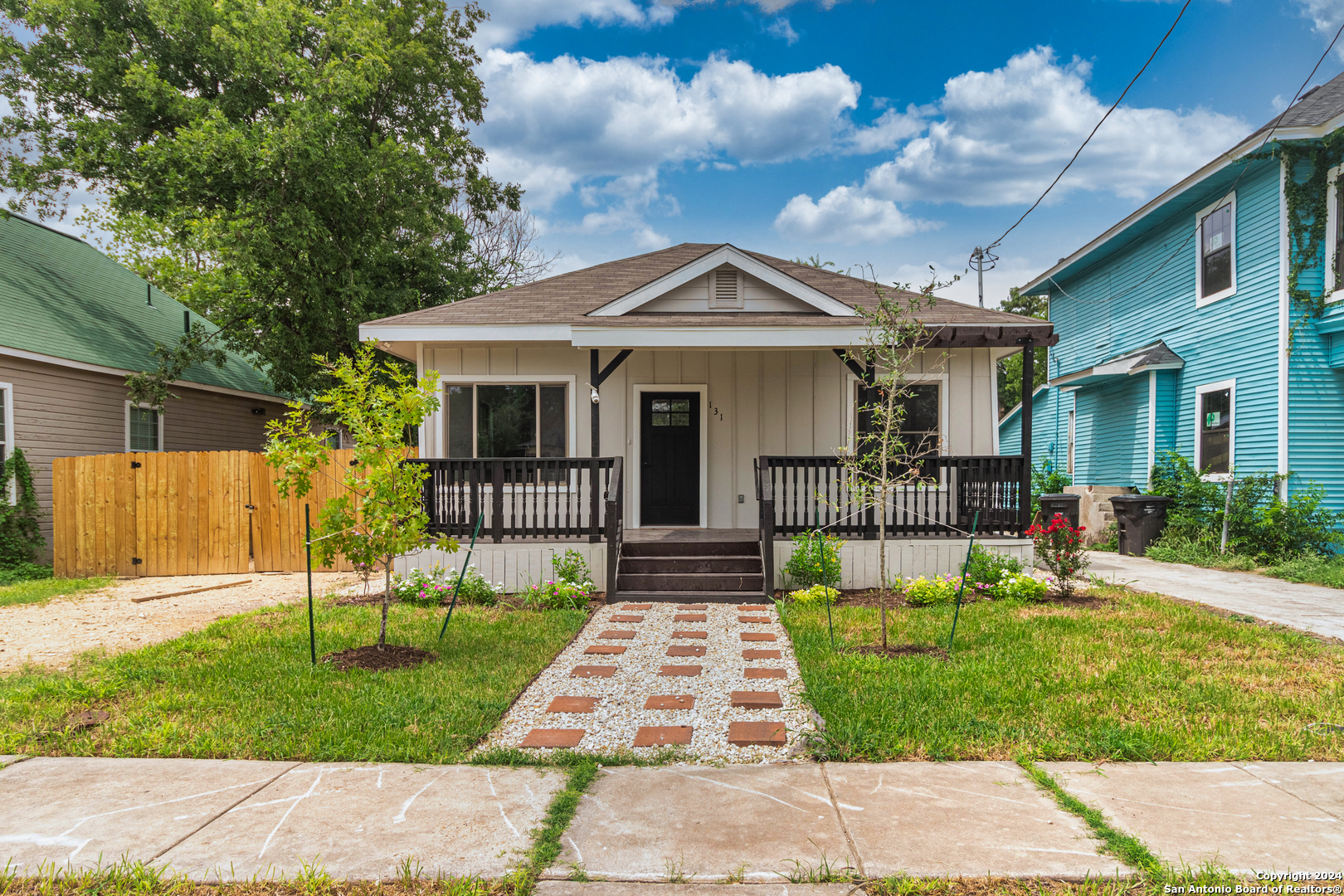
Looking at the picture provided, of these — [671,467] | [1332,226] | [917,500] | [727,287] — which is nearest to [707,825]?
[917,500]

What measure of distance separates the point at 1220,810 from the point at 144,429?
15.6 meters

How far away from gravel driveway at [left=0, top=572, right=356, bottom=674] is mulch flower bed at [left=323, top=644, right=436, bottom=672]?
2107 millimetres

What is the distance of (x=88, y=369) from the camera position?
37.4ft

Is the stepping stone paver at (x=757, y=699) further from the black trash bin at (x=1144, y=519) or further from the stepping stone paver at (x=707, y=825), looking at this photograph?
the black trash bin at (x=1144, y=519)

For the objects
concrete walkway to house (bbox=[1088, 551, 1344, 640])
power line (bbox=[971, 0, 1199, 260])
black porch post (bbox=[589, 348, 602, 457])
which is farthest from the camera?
power line (bbox=[971, 0, 1199, 260])

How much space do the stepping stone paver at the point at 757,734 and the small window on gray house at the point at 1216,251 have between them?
1160 cm

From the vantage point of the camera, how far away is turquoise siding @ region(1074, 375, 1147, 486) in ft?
42.9

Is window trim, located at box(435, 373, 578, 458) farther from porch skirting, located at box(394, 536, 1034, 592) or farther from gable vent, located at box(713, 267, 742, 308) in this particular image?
gable vent, located at box(713, 267, 742, 308)

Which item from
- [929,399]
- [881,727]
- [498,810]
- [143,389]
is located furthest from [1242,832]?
[143,389]

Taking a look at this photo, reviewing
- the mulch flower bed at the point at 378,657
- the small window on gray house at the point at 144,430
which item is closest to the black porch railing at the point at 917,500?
the mulch flower bed at the point at 378,657

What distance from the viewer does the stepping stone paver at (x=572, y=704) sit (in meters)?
4.41

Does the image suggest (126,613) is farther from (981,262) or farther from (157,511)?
(981,262)

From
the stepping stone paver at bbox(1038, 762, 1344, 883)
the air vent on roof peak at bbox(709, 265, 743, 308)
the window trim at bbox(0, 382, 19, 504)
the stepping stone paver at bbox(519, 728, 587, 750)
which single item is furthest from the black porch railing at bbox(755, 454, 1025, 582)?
the window trim at bbox(0, 382, 19, 504)

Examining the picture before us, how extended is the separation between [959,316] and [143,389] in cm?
1332
